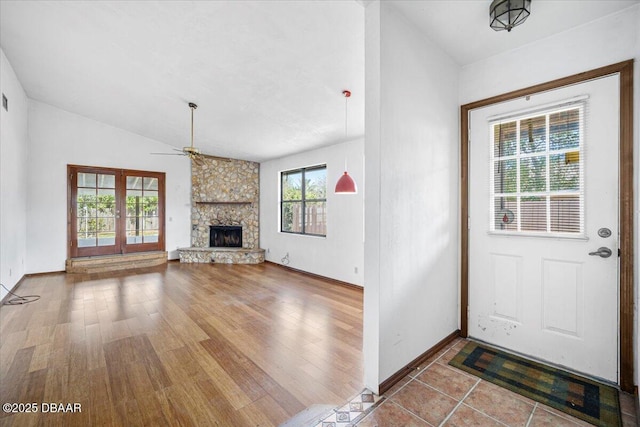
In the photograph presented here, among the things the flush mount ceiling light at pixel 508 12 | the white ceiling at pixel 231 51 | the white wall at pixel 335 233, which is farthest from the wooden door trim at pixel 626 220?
the white wall at pixel 335 233

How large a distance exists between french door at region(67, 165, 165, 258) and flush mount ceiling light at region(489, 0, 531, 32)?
23.8ft

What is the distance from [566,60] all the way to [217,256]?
7.10 metres

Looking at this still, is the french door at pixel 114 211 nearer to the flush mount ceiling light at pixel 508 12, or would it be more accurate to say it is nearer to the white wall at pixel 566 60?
the white wall at pixel 566 60

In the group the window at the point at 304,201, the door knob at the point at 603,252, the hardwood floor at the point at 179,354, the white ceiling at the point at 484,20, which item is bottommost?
the hardwood floor at the point at 179,354

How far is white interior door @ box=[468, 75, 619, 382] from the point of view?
6.56 ft

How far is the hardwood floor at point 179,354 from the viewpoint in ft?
5.96

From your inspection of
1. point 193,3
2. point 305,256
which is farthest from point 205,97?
point 305,256

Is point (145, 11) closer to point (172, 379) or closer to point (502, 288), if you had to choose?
point (172, 379)

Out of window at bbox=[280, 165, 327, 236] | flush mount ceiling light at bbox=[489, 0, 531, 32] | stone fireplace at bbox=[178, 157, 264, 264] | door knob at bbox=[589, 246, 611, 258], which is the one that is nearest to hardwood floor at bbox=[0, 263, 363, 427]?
window at bbox=[280, 165, 327, 236]

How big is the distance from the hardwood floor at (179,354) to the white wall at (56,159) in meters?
1.43

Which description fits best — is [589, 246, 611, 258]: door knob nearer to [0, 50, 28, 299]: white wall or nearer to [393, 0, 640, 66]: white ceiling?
[393, 0, 640, 66]: white ceiling

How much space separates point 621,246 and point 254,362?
300 centimetres

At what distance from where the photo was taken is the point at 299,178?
20.7ft

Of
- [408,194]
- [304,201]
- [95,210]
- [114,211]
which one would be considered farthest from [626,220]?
[95,210]
